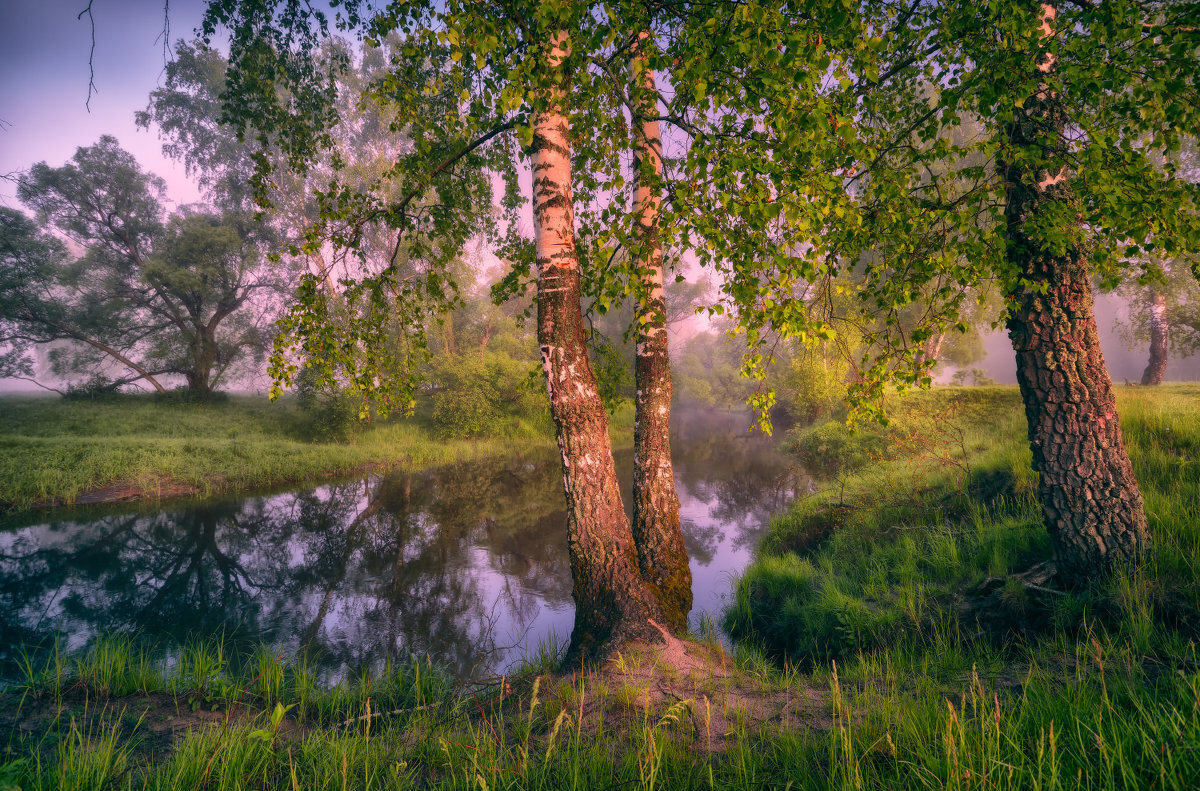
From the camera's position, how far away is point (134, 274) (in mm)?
24812

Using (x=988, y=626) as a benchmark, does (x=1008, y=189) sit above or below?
above

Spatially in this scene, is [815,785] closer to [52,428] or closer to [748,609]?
[748,609]

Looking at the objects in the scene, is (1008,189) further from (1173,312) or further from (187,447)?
(1173,312)

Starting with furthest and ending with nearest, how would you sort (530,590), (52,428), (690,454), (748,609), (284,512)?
(690,454)
(52,428)
(284,512)
(530,590)
(748,609)

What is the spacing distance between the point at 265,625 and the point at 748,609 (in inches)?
291

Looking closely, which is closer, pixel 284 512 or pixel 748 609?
pixel 748 609

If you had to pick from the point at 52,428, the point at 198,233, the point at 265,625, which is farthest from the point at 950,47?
the point at 198,233

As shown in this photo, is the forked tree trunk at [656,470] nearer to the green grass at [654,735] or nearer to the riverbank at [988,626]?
the riverbank at [988,626]

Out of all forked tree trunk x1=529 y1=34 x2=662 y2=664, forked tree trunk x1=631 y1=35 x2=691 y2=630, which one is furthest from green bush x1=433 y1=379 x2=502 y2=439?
forked tree trunk x1=529 y1=34 x2=662 y2=664

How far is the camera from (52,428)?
18516 mm

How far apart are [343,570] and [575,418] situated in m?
7.53

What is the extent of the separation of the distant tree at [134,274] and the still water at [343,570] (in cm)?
1861

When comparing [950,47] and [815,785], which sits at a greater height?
[950,47]

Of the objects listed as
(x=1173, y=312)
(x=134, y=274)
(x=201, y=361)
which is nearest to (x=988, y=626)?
(x=1173, y=312)
